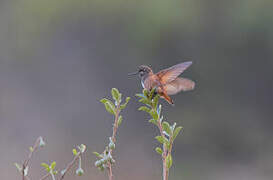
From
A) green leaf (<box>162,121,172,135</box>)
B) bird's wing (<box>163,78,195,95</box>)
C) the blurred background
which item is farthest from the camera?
the blurred background

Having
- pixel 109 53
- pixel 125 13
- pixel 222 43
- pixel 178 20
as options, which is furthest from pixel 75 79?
pixel 222 43

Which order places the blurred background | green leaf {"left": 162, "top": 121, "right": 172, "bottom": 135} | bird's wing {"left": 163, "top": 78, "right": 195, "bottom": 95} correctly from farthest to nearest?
the blurred background
bird's wing {"left": 163, "top": 78, "right": 195, "bottom": 95}
green leaf {"left": 162, "top": 121, "right": 172, "bottom": 135}

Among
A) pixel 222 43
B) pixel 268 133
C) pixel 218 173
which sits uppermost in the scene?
pixel 222 43

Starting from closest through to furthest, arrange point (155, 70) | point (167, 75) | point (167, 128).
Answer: point (167, 128), point (167, 75), point (155, 70)

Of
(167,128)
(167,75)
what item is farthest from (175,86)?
(167,128)

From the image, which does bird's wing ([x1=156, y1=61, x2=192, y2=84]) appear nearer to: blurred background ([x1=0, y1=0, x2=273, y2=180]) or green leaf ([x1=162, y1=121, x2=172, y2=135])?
green leaf ([x1=162, y1=121, x2=172, y2=135])

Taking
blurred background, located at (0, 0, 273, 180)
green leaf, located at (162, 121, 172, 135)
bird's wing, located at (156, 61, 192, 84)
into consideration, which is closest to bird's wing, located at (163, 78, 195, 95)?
bird's wing, located at (156, 61, 192, 84)

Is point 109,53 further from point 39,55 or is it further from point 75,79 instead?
point 39,55

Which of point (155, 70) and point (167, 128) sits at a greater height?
point (167, 128)

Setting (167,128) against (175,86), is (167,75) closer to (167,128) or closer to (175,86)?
(175,86)
